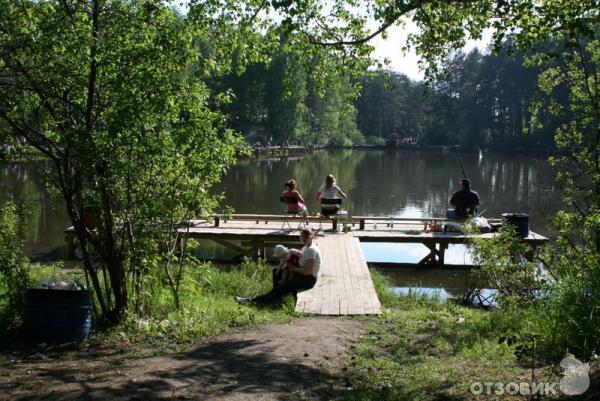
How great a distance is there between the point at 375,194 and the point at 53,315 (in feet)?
79.9

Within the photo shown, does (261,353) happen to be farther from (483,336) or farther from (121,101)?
(121,101)

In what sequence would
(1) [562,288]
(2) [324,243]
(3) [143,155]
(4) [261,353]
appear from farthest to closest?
(2) [324,243], (3) [143,155], (1) [562,288], (4) [261,353]

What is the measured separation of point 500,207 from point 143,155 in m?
21.5

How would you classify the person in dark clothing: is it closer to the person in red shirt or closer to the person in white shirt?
the person in red shirt

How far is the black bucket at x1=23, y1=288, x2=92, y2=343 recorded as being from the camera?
5.95 metres

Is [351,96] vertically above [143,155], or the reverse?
[351,96]

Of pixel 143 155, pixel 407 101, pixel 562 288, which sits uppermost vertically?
pixel 407 101

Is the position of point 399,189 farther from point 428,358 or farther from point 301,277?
point 428,358

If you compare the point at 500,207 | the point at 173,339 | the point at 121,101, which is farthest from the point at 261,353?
the point at 500,207

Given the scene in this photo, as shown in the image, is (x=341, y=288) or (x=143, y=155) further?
(x=341, y=288)

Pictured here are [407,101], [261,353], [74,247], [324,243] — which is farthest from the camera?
[407,101]

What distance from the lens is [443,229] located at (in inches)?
567

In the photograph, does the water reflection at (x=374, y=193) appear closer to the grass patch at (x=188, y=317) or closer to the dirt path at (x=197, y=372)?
the grass patch at (x=188, y=317)

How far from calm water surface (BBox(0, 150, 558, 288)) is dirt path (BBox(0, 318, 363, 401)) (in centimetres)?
680
